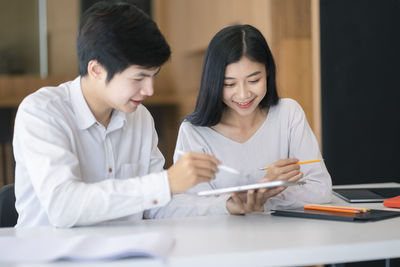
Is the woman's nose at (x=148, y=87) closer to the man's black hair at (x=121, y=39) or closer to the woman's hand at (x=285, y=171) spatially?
the man's black hair at (x=121, y=39)

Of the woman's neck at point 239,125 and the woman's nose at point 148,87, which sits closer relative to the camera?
the woman's nose at point 148,87

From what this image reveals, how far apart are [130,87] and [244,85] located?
1.78ft

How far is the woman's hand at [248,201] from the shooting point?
1.60 m

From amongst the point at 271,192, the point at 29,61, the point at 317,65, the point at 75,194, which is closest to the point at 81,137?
the point at 75,194

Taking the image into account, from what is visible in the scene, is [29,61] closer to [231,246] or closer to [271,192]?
[271,192]

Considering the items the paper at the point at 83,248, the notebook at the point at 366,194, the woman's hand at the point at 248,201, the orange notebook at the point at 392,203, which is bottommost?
the notebook at the point at 366,194

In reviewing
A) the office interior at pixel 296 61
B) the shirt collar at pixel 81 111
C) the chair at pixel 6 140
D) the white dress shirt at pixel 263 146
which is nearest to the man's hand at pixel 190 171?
the shirt collar at pixel 81 111

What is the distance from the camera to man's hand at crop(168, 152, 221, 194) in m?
1.36

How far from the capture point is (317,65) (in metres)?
3.02

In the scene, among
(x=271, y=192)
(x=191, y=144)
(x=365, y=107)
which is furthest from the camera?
(x=365, y=107)

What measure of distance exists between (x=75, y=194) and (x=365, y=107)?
2050mm

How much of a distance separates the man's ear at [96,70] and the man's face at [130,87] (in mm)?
34

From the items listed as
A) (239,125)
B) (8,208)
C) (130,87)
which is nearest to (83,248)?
(130,87)

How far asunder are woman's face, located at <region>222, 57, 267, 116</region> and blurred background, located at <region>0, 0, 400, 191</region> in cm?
108
